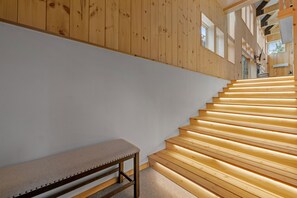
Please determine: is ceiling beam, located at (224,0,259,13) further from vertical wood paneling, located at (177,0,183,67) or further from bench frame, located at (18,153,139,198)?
bench frame, located at (18,153,139,198)

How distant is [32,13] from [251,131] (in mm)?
2828

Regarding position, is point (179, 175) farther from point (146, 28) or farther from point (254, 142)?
point (146, 28)

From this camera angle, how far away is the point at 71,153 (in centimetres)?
130

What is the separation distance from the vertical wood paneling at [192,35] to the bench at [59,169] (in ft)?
7.72

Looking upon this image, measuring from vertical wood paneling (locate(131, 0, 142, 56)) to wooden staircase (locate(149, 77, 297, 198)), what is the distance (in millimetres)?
1526

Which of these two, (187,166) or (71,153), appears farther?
(187,166)

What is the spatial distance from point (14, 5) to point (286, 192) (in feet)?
9.02

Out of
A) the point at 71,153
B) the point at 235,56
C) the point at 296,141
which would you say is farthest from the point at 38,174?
the point at 235,56

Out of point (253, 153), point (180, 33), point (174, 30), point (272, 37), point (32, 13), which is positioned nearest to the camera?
point (32, 13)

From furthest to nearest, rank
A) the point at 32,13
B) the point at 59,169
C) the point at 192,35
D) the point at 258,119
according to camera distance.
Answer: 1. the point at 192,35
2. the point at 258,119
3. the point at 32,13
4. the point at 59,169

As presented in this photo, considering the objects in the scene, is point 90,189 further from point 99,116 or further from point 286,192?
point 286,192

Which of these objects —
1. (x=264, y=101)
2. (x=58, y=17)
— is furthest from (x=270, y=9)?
(x=58, y=17)

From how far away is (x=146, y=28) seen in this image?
217 centimetres

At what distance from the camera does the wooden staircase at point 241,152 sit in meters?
1.39
